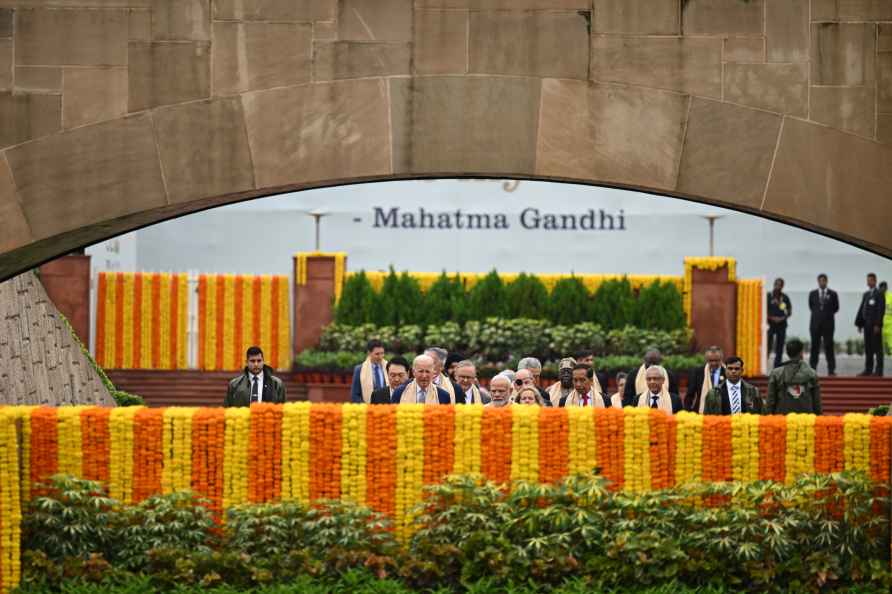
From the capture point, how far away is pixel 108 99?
33.3ft

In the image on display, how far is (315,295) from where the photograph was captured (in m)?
25.6

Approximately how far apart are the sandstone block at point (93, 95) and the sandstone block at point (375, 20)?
145cm

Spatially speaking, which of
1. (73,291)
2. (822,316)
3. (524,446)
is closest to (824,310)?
(822,316)

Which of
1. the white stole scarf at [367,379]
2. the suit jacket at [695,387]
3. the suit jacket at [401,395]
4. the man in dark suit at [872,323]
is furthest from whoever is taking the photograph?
the man in dark suit at [872,323]

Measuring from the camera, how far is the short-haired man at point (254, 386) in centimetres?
1438

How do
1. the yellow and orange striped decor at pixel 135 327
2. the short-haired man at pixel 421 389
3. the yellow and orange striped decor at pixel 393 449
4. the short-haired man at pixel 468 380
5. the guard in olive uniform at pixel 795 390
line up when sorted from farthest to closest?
the yellow and orange striped decor at pixel 135 327
the guard in olive uniform at pixel 795 390
the short-haired man at pixel 468 380
the short-haired man at pixel 421 389
the yellow and orange striped decor at pixel 393 449

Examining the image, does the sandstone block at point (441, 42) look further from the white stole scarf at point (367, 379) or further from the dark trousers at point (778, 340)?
the dark trousers at point (778, 340)

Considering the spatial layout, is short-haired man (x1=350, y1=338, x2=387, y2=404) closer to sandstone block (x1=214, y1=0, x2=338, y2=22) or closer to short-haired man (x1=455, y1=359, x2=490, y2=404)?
short-haired man (x1=455, y1=359, x2=490, y2=404)

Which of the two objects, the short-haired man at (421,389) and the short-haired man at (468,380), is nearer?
the short-haired man at (421,389)

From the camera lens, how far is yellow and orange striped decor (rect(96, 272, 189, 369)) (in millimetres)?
25484

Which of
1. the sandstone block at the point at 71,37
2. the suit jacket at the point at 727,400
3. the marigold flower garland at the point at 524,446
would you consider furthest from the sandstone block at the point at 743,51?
the suit jacket at the point at 727,400

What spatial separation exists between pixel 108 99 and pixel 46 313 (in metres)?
7.56

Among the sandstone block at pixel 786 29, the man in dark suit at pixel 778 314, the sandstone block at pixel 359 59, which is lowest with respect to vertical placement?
the man in dark suit at pixel 778 314

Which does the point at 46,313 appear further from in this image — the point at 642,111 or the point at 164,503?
the point at 642,111
